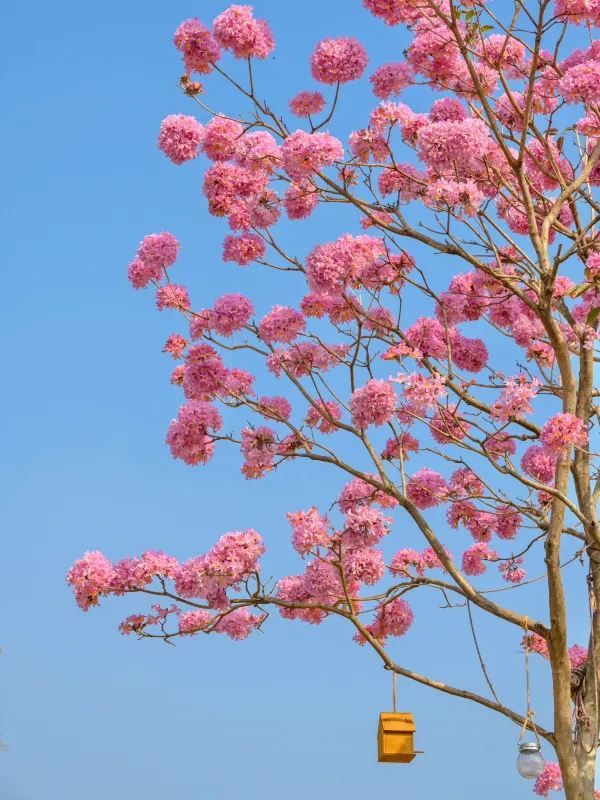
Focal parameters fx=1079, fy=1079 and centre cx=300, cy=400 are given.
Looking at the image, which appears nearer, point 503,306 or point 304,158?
point 304,158

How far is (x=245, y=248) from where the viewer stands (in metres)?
7.70

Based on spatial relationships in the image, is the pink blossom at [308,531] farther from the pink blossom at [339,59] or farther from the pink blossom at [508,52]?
the pink blossom at [508,52]

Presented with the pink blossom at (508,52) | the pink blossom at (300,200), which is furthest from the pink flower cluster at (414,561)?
the pink blossom at (508,52)

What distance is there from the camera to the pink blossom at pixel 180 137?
298 inches

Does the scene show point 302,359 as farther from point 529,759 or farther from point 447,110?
point 529,759

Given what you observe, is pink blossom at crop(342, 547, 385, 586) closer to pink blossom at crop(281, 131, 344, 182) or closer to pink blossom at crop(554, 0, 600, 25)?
pink blossom at crop(281, 131, 344, 182)

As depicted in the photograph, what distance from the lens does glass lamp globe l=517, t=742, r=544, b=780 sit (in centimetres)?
650

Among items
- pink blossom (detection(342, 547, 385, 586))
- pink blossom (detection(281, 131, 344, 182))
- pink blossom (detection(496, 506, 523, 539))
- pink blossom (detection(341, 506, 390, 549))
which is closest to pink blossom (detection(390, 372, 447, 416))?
pink blossom (detection(341, 506, 390, 549))

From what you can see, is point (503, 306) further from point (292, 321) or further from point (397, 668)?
point (397, 668)

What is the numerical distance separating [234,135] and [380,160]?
1069 millimetres

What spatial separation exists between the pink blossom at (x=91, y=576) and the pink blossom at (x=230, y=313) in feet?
5.78

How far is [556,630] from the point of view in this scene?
663cm

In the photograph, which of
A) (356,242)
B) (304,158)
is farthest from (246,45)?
(356,242)

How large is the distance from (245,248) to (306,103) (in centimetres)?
111
